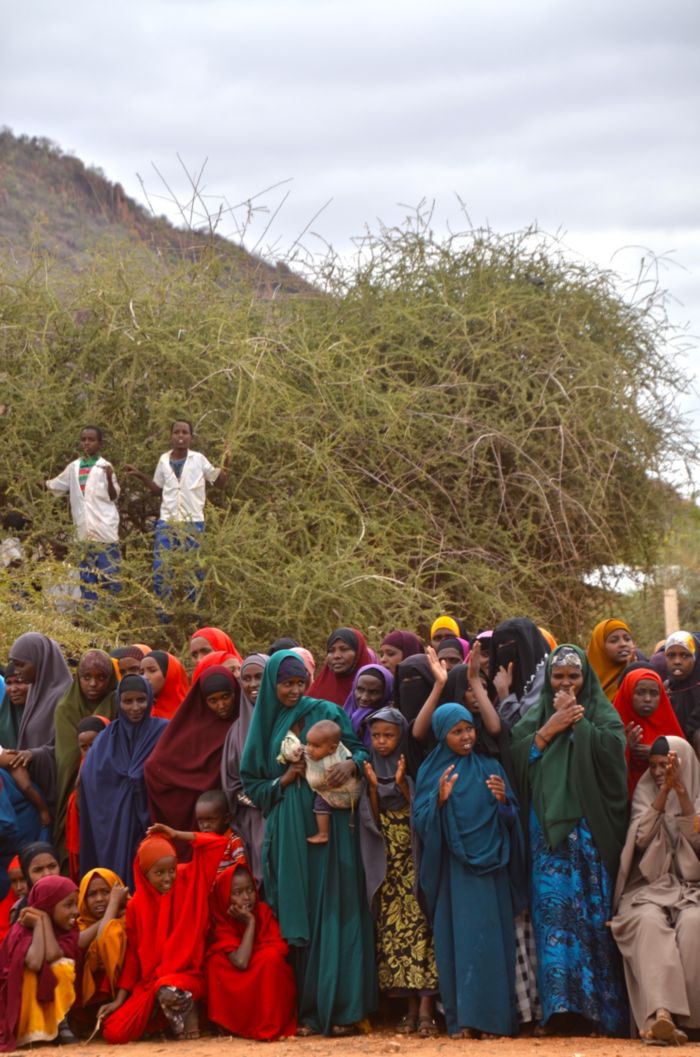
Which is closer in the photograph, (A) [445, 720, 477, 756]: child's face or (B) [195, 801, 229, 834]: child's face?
(A) [445, 720, 477, 756]: child's face

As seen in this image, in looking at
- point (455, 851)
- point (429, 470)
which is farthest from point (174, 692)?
point (429, 470)

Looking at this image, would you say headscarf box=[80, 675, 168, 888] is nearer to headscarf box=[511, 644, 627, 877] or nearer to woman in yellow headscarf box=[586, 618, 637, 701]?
headscarf box=[511, 644, 627, 877]

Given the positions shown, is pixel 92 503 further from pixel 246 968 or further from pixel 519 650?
pixel 246 968

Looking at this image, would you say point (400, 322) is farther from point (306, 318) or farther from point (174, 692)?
point (174, 692)

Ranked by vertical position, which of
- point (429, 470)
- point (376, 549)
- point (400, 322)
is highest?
point (400, 322)

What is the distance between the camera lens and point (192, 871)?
6340 mm

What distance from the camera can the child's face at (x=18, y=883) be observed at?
6438 mm

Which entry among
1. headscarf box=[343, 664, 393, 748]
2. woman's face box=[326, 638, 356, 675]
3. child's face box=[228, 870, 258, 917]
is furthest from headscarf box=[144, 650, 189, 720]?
child's face box=[228, 870, 258, 917]

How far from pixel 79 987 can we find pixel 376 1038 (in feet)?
4.10

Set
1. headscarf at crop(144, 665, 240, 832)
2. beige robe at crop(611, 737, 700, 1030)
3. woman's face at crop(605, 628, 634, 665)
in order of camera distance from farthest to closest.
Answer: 1. woman's face at crop(605, 628, 634, 665)
2. headscarf at crop(144, 665, 240, 832)
3. beige robe at crop(611, 737, 700, 1030)

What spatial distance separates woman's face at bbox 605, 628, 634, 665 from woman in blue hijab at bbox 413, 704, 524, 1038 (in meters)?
1.24

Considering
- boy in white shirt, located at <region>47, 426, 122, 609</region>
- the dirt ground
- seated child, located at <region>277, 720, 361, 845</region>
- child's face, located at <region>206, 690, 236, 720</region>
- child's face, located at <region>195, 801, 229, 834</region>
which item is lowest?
the dirt ground

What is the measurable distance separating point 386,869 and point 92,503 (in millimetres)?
5604

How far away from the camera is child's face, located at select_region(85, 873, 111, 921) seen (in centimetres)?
641
